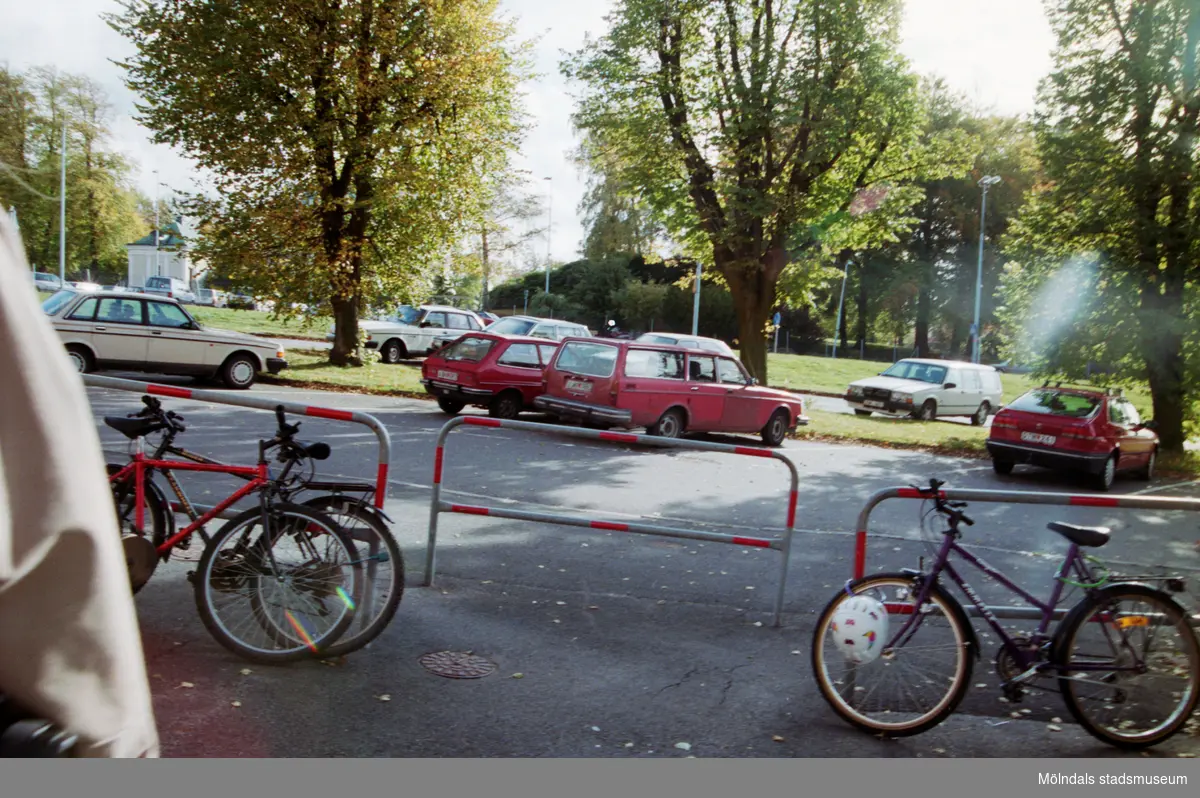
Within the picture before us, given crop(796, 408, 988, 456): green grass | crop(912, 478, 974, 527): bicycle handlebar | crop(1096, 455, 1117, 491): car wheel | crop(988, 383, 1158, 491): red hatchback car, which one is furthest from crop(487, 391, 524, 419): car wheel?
crop(912, 478, 974, 527): bicycle handlebar

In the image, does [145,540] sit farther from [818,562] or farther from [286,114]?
[286,114]

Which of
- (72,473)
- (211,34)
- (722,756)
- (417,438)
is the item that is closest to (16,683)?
(72,473)

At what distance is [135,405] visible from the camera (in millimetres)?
11492

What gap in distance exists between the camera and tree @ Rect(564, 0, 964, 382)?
22062 millimetres

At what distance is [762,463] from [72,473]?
1517 centimetres

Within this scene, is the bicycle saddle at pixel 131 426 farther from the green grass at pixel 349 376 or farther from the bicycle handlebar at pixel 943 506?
the green grass at pixel 349 376

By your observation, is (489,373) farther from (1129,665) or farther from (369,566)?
(1129,665)

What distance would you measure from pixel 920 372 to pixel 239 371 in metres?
19.3

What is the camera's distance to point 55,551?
3.13 feet

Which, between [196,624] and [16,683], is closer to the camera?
[16,683]

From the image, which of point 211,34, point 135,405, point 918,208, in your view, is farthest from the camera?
point 918,208

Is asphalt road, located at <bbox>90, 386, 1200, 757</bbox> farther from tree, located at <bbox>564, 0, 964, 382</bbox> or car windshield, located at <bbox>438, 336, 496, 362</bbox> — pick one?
tree, located at <bbox>564, 0, 964, 382</bbox>

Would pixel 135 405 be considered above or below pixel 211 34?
below

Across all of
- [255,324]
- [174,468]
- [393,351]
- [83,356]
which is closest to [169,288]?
[255,324]
